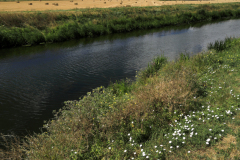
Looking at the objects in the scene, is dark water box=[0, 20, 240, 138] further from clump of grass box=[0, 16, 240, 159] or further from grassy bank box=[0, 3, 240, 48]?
clump of grass box=[0, 16, 240, 159]

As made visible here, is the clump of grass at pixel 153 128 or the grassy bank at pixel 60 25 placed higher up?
the grassy bank at pixel 60 25

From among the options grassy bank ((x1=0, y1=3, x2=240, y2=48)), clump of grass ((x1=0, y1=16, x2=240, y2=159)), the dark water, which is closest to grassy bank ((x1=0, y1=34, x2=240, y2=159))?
clump of grass ((x1=0, y1=16, x2=240, y2=159))

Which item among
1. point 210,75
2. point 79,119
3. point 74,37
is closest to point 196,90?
point 210,75

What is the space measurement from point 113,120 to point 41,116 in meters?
4.43

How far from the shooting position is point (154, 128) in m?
5.28

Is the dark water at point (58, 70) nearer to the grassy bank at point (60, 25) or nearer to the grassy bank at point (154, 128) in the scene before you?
the grassy bank at point (60, 25)

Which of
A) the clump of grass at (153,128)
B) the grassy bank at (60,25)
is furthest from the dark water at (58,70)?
the clump of grass at (153,128)

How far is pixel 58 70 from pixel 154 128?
1003cm

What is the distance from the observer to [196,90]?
6.39 m

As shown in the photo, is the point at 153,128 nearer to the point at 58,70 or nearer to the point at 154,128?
the point at 154,128

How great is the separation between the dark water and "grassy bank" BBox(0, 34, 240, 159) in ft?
9.80

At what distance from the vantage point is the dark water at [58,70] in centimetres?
877

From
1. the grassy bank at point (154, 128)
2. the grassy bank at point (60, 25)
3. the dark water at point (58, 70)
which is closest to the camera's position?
the grassy bank at point (154, 128)

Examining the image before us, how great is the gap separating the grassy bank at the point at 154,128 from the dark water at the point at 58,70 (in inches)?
118
